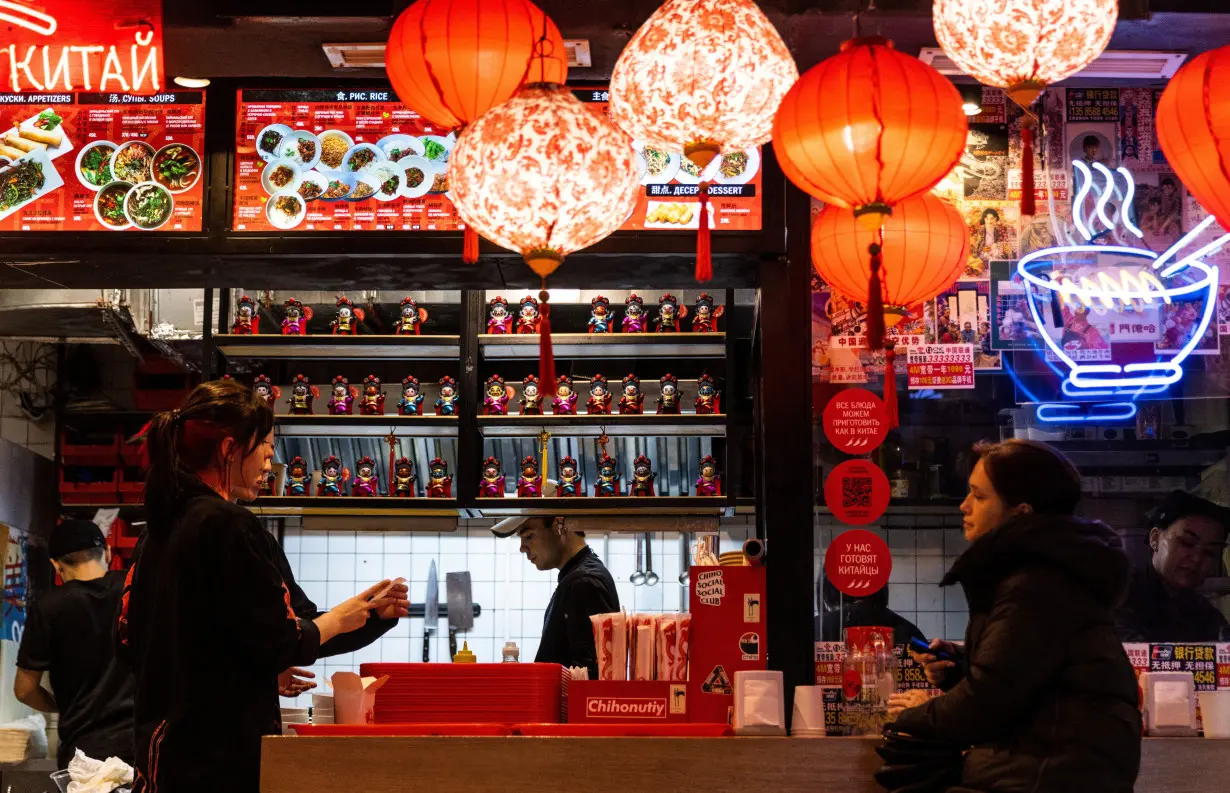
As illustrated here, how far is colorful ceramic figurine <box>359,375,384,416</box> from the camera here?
661 cm

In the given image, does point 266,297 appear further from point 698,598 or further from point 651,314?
point 698,598

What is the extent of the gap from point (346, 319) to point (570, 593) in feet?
5.80

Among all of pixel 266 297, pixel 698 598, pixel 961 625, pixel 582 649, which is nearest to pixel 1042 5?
pixel 698 598

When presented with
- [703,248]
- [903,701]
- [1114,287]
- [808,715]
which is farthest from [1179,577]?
[703,248]

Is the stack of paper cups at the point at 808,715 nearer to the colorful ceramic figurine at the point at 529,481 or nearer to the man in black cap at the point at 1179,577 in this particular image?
the man in black cap at the point at 1179,577

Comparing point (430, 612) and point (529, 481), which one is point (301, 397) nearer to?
point (529, 481)

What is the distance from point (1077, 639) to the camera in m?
3.00

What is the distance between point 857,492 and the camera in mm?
4902

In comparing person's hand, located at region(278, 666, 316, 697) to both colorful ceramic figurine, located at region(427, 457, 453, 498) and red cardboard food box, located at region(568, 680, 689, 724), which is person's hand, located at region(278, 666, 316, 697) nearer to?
red cardboard food box, located at region(568, 680, 689, 724)

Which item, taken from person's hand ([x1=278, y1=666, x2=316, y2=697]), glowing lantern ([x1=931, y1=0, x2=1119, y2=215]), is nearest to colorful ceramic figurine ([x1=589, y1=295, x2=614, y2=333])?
glowing lantern ([x1=931, y1=0, x2=1119, y2=215])

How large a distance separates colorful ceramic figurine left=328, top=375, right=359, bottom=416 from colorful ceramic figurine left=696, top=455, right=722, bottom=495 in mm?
1665

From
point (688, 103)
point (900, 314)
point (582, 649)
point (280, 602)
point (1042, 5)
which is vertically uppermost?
point (1042, 5)

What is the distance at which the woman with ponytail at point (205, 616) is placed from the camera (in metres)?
3.10

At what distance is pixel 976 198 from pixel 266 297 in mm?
3405
